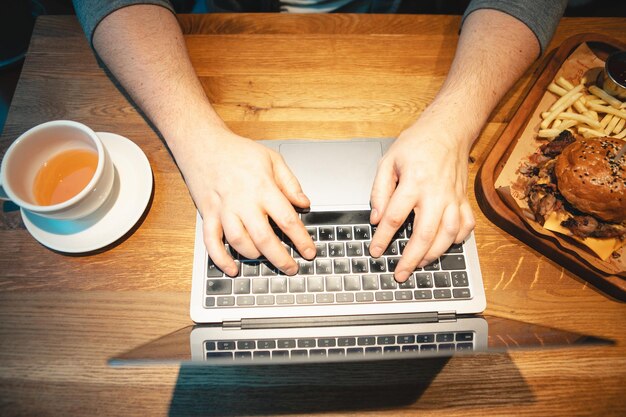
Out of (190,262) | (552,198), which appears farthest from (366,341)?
(552,198)

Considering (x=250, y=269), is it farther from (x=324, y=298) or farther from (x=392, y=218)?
(x=392, y=218)

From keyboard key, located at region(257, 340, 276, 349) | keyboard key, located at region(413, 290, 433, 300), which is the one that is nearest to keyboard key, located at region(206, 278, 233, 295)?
keyboard key, located at region(257, 340, 276, 349)

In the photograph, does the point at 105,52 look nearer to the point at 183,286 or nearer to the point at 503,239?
the point at 183,286

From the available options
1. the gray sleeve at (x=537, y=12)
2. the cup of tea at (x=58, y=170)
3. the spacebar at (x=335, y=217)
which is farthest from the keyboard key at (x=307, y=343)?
the gray sleeve at (x=537, y=12)

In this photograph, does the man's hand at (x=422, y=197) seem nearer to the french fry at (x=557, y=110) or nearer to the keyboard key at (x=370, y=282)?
the keyboard key at (x=370, y=282)

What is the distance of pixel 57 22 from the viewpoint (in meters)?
0.89

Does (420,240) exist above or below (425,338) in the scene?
above

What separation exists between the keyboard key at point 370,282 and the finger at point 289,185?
0.55ft

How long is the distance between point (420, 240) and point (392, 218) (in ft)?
0.20

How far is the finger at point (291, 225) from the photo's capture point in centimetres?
63

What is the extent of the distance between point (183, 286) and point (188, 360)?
0.57ft

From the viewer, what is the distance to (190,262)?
69 centimetres

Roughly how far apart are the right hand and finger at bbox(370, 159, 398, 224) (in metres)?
0.12

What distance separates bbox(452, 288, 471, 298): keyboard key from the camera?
2.10 ft
